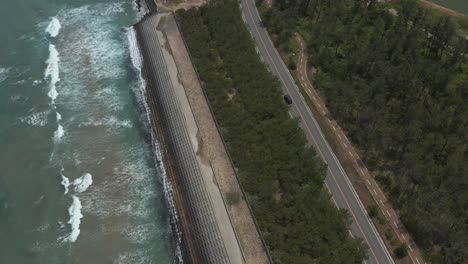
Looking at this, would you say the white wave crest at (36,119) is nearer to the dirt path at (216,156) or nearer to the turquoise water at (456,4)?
the dirt path at (216,156)

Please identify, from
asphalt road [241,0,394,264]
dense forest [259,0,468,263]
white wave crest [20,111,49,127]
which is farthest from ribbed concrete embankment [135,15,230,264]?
dense forest [259,0,468,263]

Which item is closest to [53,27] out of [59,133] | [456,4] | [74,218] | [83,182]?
[59,133]

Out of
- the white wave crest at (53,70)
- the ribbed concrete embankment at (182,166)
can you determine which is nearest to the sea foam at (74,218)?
the ribbed concrete embankment at (182,166)

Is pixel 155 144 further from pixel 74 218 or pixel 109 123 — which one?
pixel 74 218

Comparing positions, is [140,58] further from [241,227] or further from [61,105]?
[241,227]

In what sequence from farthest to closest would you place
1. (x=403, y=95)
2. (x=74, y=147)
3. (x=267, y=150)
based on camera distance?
(x=403, y=95) < (x=74, y=147) < (x=267, y=150)

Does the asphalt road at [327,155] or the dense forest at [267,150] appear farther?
the asphalt road at [327,155]
